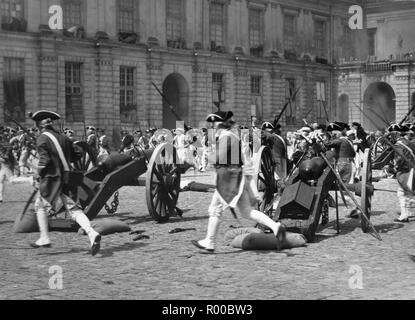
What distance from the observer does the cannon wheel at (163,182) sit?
425 inches

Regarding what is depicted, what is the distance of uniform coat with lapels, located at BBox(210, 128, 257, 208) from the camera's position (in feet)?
27.3

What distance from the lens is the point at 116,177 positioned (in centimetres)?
1049

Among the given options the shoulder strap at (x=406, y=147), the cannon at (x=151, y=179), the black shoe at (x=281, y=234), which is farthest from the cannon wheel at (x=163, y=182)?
the shoulder strap at (x=406, y=147)

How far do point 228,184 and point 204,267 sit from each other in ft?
4.12

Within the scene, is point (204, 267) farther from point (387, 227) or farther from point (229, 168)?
point (387, 227)

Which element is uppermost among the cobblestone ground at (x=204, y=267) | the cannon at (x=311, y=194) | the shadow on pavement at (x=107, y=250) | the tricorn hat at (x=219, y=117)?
the tricorn hat at (x=219, y=117)

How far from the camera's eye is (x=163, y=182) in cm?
1104

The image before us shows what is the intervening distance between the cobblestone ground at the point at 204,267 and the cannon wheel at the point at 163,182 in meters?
0.45

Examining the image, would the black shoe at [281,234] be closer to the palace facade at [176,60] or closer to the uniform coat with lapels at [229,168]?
the uniform coat with lapels at [229,168]

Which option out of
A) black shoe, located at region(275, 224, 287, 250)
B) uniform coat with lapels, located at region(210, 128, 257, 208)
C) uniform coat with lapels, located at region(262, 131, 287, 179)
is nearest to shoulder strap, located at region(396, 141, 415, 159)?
uniform coat with lapels, located at region(262, 131, 287, 179)

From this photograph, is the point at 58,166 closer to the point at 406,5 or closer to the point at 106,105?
the point at 106,105

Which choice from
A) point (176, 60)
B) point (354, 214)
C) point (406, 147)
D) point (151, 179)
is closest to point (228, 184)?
point (151, 179)
